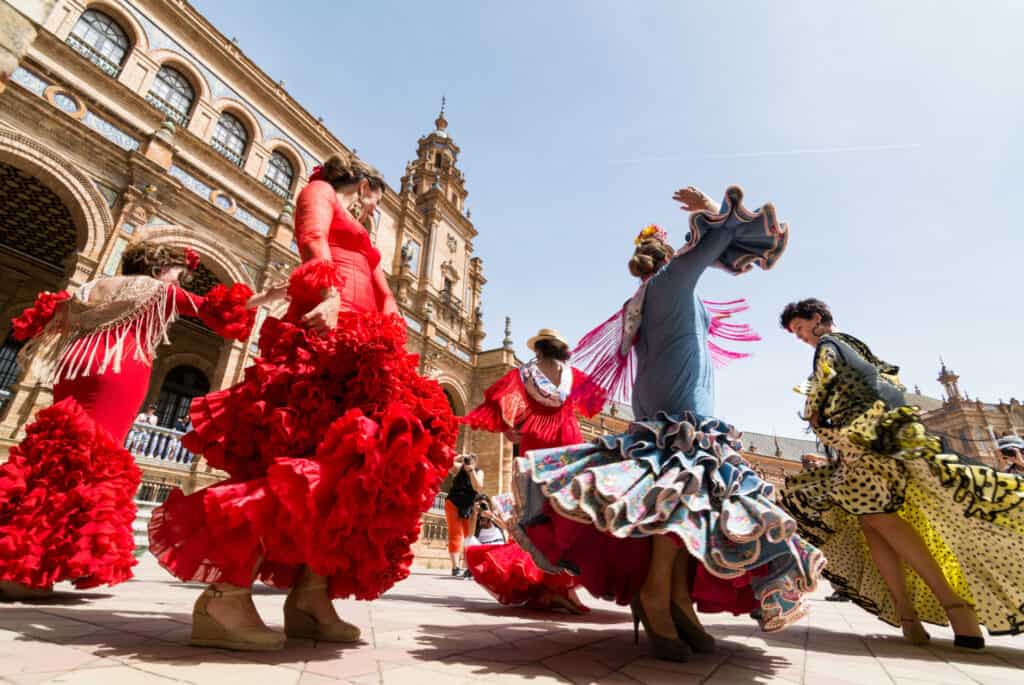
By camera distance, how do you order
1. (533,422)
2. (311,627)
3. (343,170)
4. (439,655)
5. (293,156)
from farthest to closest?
(293,156) → (533,422) → (343,170) → (311,627) → (439,655)

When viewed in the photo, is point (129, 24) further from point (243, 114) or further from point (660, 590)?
point (660, 590)

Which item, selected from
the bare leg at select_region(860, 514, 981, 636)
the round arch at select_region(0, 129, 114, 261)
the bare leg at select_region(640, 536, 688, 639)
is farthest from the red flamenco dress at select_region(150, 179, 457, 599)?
the round arch at select_region(0, 129, 114, 261)

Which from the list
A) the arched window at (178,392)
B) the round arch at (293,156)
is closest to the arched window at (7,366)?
the arched window at (178,392)

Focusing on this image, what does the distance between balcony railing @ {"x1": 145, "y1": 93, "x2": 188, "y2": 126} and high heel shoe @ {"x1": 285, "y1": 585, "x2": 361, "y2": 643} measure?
14.8 meters

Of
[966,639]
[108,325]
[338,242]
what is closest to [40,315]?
[108,325]

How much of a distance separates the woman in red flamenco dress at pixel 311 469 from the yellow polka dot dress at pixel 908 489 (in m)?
2.28

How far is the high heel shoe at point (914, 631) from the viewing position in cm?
255

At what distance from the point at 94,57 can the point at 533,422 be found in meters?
15.0

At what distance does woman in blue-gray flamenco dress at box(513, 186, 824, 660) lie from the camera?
5.12 ft

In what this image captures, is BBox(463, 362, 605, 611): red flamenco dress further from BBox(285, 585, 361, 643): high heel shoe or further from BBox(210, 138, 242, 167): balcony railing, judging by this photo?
BBox(210, 138, 242, 167): balcony railing

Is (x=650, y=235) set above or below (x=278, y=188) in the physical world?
below

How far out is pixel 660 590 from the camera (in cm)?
171

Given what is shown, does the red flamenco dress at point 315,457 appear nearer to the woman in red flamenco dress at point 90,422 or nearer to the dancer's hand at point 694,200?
the woman in red flamenco dress at point 90,422

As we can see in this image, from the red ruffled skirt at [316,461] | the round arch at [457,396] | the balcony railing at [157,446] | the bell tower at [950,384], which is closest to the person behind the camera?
the red ruffled skirt at [316,461]
